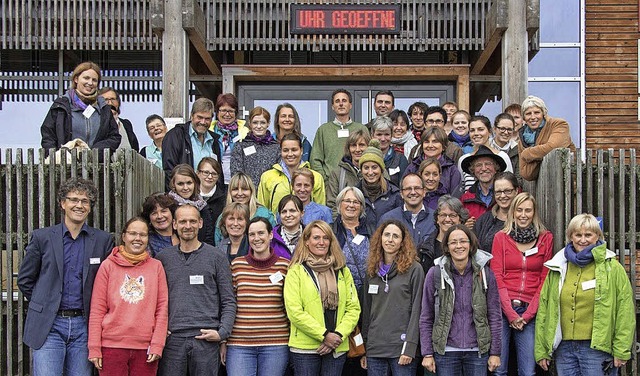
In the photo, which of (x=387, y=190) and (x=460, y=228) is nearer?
(x=460, y=228)

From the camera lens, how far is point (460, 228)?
24.0 ft

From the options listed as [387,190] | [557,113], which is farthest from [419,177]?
[557,113]

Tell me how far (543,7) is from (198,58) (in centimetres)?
506

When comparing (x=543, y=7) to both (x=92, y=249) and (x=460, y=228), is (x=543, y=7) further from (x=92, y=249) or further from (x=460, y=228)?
(x=92, y=249)

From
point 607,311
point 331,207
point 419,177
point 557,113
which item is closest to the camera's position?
point 607,311

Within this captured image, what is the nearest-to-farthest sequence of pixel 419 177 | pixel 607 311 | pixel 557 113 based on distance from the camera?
pixel 607 311 → pixel 419 177 → pixel 557 113

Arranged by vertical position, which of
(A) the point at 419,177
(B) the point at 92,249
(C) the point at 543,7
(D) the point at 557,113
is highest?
(C) the point at 543,7

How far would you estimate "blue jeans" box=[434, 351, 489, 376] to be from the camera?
720cm

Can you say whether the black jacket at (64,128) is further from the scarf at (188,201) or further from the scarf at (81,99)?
the scarf at (188,201)

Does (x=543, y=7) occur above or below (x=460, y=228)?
above

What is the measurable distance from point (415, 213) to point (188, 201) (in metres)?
1.90

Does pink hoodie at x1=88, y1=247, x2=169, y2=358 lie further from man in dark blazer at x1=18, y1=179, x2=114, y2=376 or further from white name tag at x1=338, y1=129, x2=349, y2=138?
white name tag at x1=338, y1=129, x2=349, y2=138

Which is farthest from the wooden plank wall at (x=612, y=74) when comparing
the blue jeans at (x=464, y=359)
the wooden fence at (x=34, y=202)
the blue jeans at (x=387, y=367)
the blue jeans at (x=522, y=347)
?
the wooden fence at (x=34, y=202)

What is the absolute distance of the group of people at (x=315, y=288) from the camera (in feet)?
23.1
